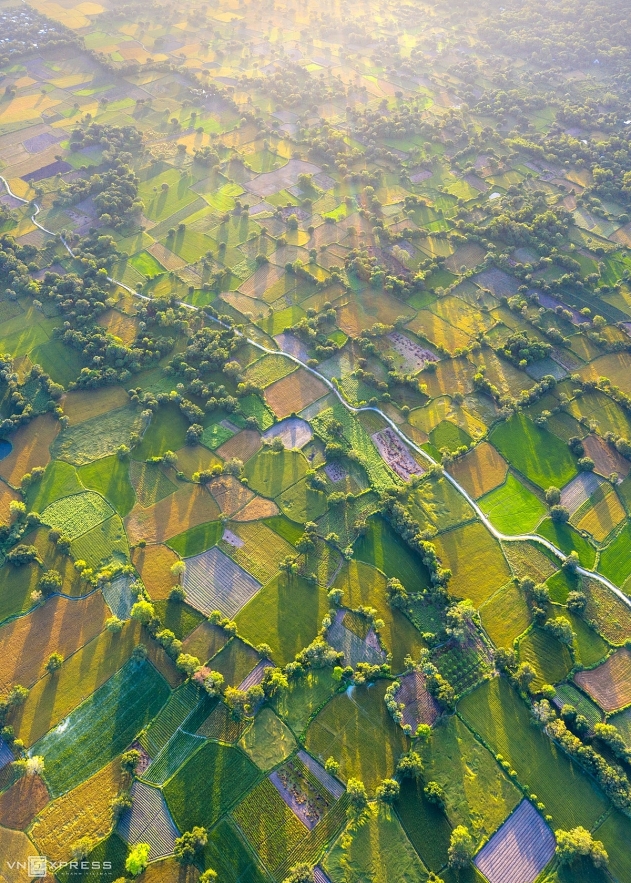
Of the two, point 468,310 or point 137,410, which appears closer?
point 137,410

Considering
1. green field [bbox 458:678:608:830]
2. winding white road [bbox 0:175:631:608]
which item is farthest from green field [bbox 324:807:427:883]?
winding white road [bbox 0:175:631:608]

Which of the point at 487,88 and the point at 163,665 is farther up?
the point at 487,88

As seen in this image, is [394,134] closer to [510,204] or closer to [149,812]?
[510,204]

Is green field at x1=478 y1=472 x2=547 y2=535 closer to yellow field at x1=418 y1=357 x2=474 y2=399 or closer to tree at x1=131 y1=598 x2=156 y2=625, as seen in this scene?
yellow field at x1=418 y1=357 x2=474 y2=399

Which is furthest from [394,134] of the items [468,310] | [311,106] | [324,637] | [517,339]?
[324,637]

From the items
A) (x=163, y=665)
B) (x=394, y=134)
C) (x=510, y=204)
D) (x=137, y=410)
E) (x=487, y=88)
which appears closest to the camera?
(x=163, y=665)

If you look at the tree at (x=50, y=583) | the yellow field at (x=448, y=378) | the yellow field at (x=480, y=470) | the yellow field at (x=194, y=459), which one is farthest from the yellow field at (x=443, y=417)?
the tree at (x=50, y=583)

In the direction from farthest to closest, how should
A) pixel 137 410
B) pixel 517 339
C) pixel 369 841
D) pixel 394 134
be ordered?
pixel 394 134
pixel 517 339
pixel 137 410
pixel 369 841
